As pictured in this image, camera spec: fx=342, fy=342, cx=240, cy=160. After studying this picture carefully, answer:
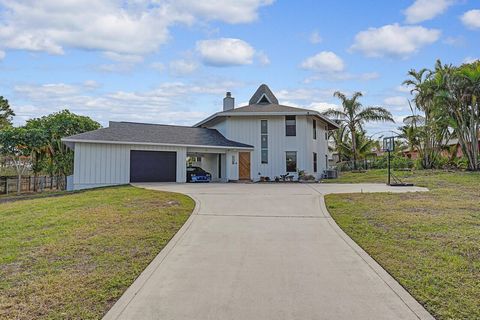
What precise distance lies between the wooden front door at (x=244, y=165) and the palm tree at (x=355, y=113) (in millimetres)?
12365

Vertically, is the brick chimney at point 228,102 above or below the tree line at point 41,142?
above

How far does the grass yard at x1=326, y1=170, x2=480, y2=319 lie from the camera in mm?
3883

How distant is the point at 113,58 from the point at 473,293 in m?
17.3

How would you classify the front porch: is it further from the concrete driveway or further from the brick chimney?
the concrete driveway

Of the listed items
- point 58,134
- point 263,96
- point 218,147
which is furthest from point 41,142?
point 263,96

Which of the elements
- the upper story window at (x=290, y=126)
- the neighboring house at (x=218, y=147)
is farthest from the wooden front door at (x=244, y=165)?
the upper story window at (x=290, y=126)

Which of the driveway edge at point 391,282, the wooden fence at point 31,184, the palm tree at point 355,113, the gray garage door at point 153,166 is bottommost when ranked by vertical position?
the driveway edge at point 391,282

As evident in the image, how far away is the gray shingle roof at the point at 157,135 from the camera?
19.5 metres

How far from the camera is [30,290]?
3.98 m

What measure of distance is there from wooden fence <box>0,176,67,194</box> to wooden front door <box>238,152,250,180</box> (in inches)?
528

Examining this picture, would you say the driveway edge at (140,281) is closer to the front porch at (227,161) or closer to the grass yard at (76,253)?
the grass yard at (76,253)

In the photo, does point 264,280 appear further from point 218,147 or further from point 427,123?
point 427,123

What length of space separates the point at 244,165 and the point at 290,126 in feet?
13.6

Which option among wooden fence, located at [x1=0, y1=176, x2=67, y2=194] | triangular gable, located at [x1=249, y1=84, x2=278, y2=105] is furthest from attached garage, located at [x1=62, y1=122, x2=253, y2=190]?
triangular gable, located at [x1=249, y1=84, x2=278, y2=105]
